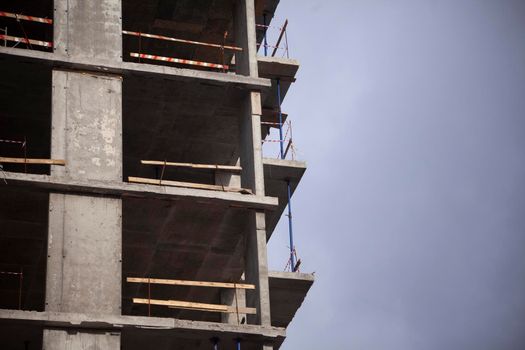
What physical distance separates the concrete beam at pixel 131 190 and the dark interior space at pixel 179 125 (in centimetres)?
135

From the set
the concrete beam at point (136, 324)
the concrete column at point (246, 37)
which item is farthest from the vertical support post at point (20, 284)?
the concrete column at point (246, 37)

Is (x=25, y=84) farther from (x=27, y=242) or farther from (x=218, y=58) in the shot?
(x=218, y=58)

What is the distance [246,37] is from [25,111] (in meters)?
5.57

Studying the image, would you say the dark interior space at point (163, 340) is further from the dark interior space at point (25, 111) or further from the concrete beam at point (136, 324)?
the dark interior space at point (25, 111)

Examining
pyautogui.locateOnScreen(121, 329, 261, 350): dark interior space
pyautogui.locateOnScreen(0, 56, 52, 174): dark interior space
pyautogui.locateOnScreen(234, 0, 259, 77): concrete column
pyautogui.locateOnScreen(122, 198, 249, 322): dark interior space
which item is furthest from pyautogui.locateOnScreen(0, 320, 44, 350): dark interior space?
pyautogui.locateOnScreen(234, 0, 259, 77): concrete column

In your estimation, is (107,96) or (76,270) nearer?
(76,270)

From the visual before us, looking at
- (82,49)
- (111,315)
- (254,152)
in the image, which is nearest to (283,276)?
(254,152)

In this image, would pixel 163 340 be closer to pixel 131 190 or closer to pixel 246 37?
pixel 131 190

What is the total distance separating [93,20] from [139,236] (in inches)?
199

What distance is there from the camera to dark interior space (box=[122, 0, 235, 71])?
32.0 metres

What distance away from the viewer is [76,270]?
26078mm

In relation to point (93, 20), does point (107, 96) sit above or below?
below

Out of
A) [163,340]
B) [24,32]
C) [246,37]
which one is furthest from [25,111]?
[163,340]

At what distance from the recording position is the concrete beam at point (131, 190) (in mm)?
26750
